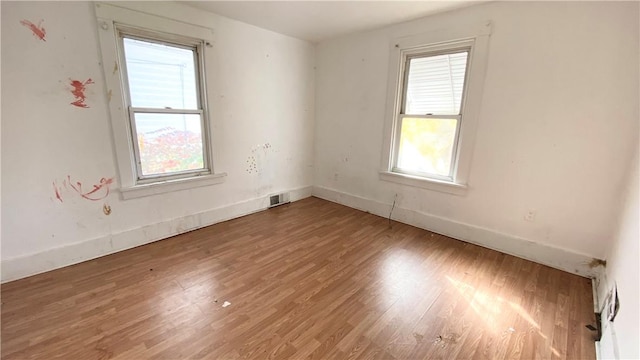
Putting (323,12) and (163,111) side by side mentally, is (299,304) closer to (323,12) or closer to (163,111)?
(163,111)

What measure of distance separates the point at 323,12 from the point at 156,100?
6.21 feet

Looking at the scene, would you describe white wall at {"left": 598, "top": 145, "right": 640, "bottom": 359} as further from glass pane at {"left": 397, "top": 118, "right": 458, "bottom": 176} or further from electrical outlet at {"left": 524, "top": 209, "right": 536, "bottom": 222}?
glass pane at {"left": 397, "top": 118, "right": 458, "bottom": 176}

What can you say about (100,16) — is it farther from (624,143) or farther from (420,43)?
(624,143)

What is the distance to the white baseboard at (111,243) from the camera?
2.10m

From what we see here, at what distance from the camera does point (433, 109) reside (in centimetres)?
302

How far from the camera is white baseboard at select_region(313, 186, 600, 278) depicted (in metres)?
2.35

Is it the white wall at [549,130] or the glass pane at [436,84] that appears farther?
the glass pane at [436,84]

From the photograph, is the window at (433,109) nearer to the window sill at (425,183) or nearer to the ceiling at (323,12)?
the window sill at (425,183)

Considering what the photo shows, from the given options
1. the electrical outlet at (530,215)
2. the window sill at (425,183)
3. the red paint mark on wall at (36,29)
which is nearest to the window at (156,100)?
the red paint mark on wall at (36,29)

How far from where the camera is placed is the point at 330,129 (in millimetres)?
3994

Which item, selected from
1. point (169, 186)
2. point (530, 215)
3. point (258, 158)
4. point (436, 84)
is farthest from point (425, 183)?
point (169, 186)

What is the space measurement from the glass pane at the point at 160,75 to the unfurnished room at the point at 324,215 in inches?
0.7

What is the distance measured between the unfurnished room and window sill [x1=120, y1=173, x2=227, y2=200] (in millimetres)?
23

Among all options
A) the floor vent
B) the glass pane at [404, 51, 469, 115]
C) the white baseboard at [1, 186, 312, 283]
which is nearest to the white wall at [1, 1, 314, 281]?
the white baseboard at [1, 186, 312, 283]
